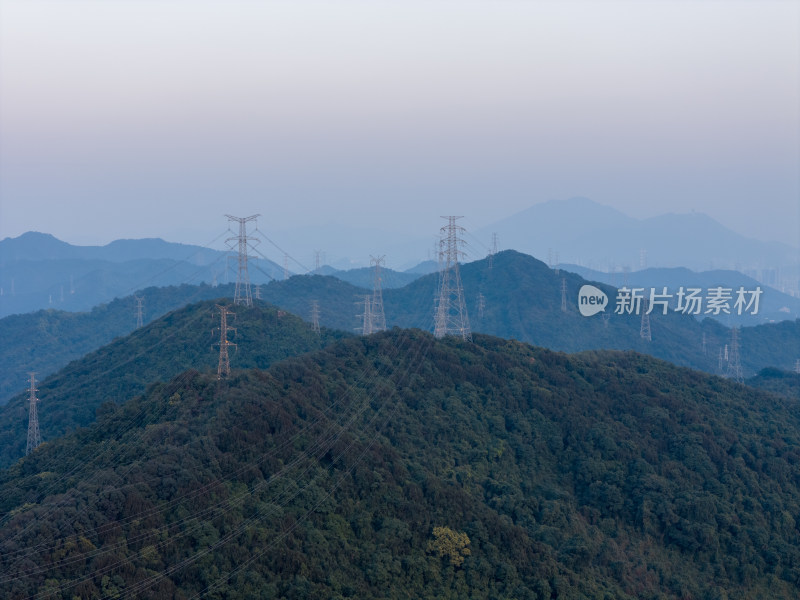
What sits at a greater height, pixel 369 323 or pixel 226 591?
pixel 369 323

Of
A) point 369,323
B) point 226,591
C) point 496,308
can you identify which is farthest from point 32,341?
point 226,591

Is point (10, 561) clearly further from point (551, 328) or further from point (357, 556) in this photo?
point (551, 328)

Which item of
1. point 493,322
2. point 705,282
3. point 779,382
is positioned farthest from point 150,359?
point 705,282

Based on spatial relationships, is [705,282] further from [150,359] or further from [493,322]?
[150,359]

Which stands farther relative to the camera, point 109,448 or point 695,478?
point 695,478

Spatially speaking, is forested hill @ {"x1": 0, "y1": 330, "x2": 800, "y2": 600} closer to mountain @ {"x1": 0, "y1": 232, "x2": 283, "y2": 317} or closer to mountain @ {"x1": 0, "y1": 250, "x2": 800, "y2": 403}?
mountain @ {"x1": 0, "y1": 250, "x2": 800, "y2": 403}

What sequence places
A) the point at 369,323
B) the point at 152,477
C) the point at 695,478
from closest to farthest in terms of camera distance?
the point at 152,477 → the point at 695,478 → the point at 369,323
